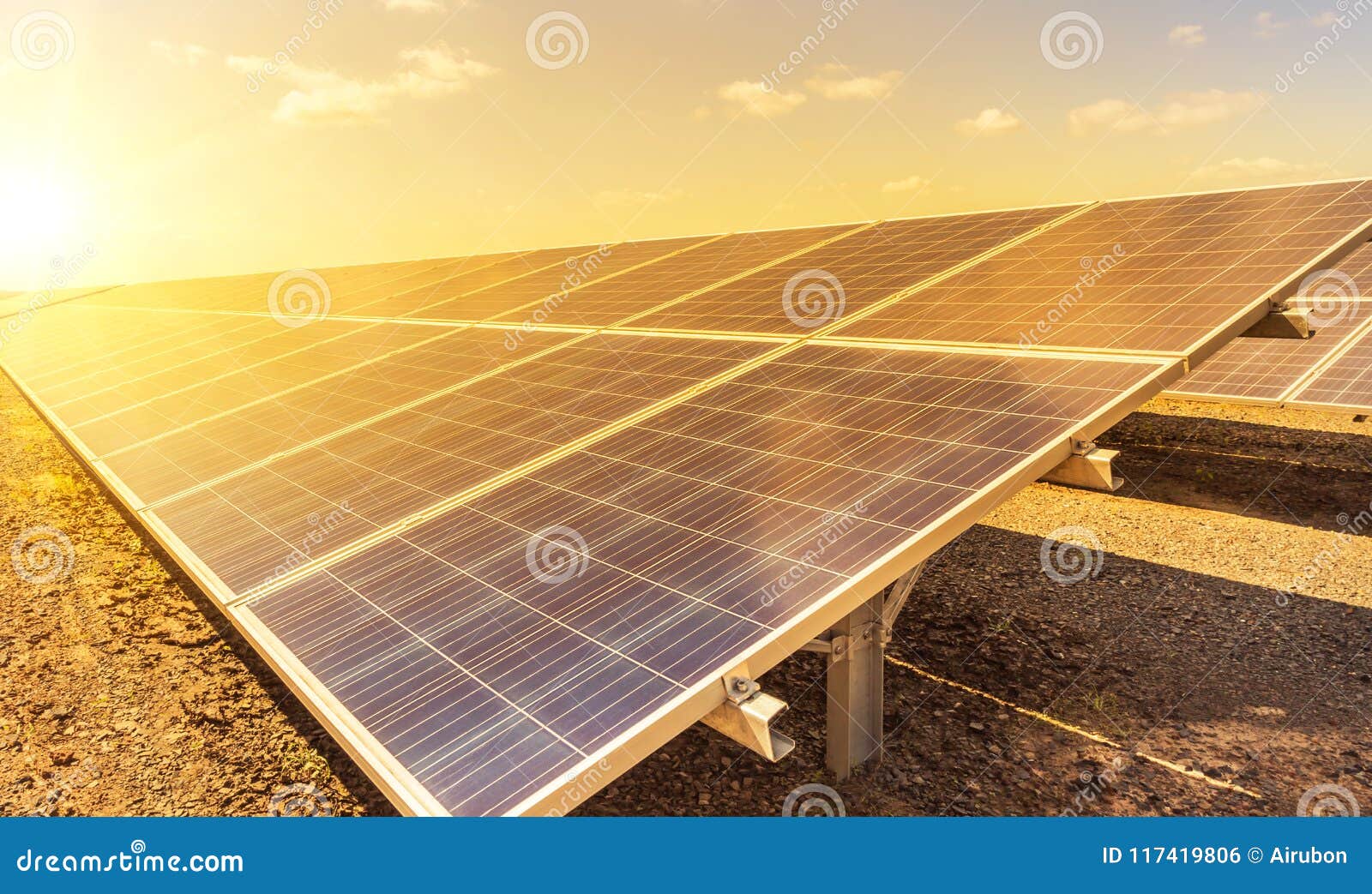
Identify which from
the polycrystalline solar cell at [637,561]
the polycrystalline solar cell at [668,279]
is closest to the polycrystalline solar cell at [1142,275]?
the polycrystalline solar cell at [637,561]

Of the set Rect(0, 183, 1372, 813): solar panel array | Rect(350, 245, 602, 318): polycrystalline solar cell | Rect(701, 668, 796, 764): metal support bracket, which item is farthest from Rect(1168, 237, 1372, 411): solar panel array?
Rect(350, 245, 602, 318): polycrystalline solar cell

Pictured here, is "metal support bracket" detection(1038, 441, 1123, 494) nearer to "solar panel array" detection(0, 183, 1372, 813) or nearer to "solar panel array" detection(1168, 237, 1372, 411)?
"solar panel array" detection(0, 183, 1372, 813)

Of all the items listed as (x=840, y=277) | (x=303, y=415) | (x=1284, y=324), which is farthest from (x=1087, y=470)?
(x=303, y=415)

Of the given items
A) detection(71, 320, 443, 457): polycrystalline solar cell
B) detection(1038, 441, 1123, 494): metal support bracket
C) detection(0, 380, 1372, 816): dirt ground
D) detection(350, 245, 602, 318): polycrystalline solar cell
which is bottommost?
detection(0, 380, 1372, 816): dirt ground

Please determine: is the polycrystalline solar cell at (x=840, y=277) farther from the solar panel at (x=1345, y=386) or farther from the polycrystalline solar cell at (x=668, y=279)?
the solar panel at (x=1345, y=386)

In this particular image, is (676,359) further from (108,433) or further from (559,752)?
(108,433)
